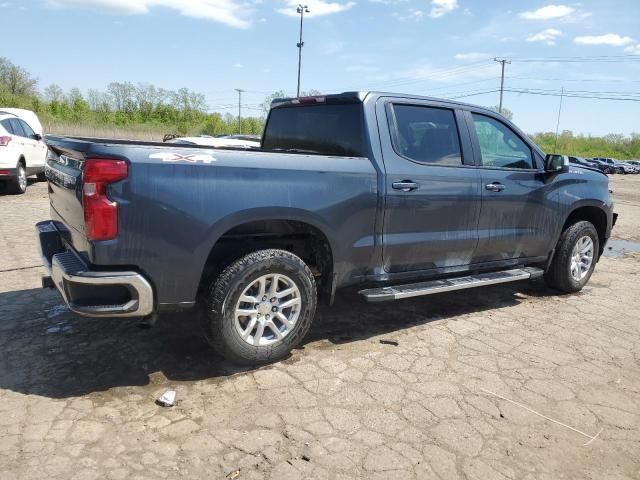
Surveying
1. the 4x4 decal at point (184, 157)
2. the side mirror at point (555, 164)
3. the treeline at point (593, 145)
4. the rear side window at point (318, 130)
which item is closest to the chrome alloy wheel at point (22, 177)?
the rear side window at point (318, 130)

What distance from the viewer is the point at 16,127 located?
11758 millimetres

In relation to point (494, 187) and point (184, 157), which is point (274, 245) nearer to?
point (184, 157)

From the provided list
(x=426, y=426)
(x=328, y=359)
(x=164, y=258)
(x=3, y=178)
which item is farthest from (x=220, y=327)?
(x=3, y=178)

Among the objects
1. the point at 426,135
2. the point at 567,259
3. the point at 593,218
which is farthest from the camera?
the point at 593,218

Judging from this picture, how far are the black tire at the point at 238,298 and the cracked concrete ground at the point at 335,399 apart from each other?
152 mm

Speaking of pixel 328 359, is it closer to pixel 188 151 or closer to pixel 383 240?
pixel 383 240

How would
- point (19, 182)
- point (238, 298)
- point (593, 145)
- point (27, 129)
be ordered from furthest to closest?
point (593, 145) → point (27, 129) → point (19, 182) → point (238, 298)

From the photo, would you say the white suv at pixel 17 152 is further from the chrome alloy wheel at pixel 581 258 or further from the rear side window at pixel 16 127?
the chrome alloy wheel at pixel 581 258

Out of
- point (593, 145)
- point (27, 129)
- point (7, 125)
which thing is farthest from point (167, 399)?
point (593, 145)

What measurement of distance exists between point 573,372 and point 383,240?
5.51ft

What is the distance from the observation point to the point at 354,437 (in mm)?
2908

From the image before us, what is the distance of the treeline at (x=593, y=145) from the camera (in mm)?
85000

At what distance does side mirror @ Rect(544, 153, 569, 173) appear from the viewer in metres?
5.16

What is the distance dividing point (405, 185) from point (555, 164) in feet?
6.43
